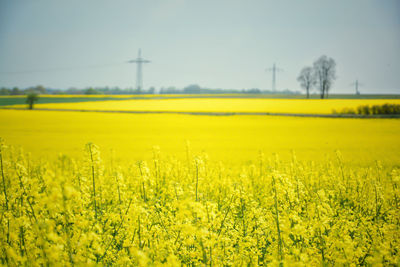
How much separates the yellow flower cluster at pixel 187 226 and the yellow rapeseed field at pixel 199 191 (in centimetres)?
3

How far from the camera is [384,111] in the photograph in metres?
19.0

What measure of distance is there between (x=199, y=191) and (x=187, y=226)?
149 inches

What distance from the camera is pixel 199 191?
19.4ft

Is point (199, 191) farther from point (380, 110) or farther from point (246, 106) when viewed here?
point (246, 106)

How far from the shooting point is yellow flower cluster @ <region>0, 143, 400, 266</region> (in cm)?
245

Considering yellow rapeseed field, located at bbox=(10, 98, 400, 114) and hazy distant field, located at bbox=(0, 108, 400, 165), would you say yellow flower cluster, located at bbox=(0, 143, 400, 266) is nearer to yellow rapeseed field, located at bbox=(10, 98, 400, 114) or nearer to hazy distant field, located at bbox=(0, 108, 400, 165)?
hazy distant field, located at bbox=(0, 108, 400, 165)

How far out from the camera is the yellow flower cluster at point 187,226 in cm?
245

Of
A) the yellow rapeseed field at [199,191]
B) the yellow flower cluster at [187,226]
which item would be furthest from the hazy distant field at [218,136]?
the yellow flower cluster at [187,226]

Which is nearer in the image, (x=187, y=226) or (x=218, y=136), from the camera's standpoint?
(x=187, y=226)

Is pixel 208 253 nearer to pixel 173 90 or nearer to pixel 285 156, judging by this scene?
pixel 285 156

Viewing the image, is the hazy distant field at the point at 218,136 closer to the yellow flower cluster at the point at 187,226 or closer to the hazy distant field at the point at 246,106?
the yellow flower cluster at the point at 187,226

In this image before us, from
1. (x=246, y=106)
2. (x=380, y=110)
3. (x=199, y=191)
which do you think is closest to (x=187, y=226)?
(x=199, y=191)

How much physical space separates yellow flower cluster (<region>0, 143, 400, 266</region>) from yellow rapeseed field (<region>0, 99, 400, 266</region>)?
0.03 m

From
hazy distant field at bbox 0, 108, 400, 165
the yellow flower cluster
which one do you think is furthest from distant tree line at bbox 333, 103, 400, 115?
the yellow flower cluster
